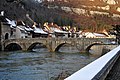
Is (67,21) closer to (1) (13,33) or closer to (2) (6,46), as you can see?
(1) (13,33)

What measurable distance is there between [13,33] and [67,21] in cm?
6505

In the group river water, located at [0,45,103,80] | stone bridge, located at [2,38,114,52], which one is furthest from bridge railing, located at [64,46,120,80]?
stone bridge, located at [2,38,114,52]

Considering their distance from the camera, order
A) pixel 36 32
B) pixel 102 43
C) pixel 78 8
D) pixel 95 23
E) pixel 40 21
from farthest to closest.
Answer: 1. pixel 78 8
2. pixel 95 23
3. pixel 40 21
4. pixel 36 32
5. pixel 102 43

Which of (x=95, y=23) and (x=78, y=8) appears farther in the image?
(x=78, y=8)

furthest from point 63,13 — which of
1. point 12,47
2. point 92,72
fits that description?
point 92,72

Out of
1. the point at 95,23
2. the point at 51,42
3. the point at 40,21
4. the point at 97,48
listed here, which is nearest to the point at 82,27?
the point at 95,23

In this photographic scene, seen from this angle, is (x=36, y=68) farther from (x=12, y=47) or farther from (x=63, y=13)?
(x=63, y=13)

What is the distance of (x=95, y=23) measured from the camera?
13388cm

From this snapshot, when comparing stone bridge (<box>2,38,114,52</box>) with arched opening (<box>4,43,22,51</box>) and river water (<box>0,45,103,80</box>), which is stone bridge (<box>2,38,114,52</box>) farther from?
river water (<box>0,45,103,80</box>)

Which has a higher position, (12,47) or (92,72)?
(92,72)

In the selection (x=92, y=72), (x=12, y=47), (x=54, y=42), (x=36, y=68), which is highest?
(x=92, y=72)

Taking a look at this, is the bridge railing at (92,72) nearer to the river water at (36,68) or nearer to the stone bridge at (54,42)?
the river water at (36,68)

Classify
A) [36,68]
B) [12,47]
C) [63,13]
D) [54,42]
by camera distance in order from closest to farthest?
[36,68] → [54,42] → [12,47] → [63,13]

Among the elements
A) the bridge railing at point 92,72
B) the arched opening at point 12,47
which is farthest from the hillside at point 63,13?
the bridge railing at point 92,72
